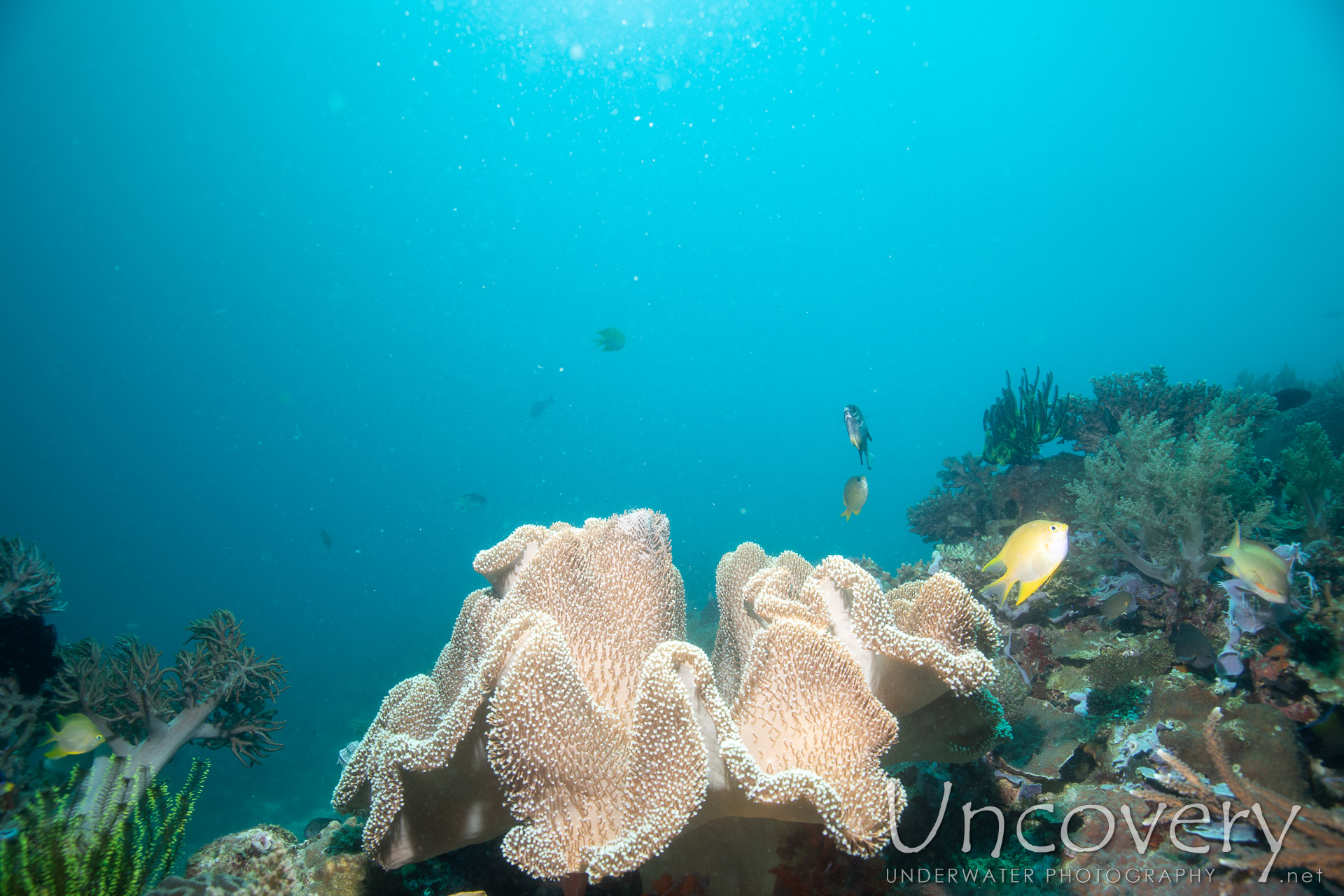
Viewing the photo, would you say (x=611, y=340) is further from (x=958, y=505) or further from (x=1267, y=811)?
(x=1267, y=811)

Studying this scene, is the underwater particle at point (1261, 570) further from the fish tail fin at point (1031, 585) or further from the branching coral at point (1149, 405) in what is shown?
the branching coral at point (1149, 405)

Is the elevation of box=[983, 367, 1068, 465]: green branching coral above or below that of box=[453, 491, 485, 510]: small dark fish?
below

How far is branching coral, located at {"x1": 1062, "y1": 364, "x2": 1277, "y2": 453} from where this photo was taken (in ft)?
21.8

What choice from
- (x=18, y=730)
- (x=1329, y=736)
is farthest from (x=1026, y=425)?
(x=18, y=730)

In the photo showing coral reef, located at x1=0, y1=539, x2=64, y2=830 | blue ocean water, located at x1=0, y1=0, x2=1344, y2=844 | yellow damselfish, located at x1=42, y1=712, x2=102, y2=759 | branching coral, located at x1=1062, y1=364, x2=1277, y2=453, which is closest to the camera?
yellow damselfish, located at x1=42, y1=712, x2=102, y2=759

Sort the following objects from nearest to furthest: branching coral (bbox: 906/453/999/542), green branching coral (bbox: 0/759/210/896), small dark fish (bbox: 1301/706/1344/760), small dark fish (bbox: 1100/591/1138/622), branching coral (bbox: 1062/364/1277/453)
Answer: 1. green branching coral (bbox: 0/759/210/896)
2. small dark fish (bbox: 1301/706/1344/760)
3. small dark fish (bbox: 1100/591/1138/622)
4. branching coral (bbox: 1062/364/1277/453)
5. branching coral (bbox: 906/453/999/542)

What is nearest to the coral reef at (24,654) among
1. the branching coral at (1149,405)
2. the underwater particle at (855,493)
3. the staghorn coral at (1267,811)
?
the underwater particle at (855,493)

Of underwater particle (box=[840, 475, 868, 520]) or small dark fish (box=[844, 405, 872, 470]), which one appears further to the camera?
→ underwater particle (box=[840, 475, 868, 520])

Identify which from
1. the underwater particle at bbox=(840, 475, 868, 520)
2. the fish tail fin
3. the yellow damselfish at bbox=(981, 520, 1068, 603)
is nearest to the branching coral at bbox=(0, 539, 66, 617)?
the underwater particle at bbox=(840, 475, 868, 520)

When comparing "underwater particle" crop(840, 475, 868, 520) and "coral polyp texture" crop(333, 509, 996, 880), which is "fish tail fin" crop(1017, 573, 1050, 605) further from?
"underwater particle" crop(840, 475, 868, 520)

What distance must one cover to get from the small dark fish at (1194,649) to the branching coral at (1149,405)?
12.7ft

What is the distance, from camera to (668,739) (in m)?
1.89

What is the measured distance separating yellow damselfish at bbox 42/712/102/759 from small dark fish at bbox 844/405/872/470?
27.8ft

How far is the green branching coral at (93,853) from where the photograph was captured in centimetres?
227
